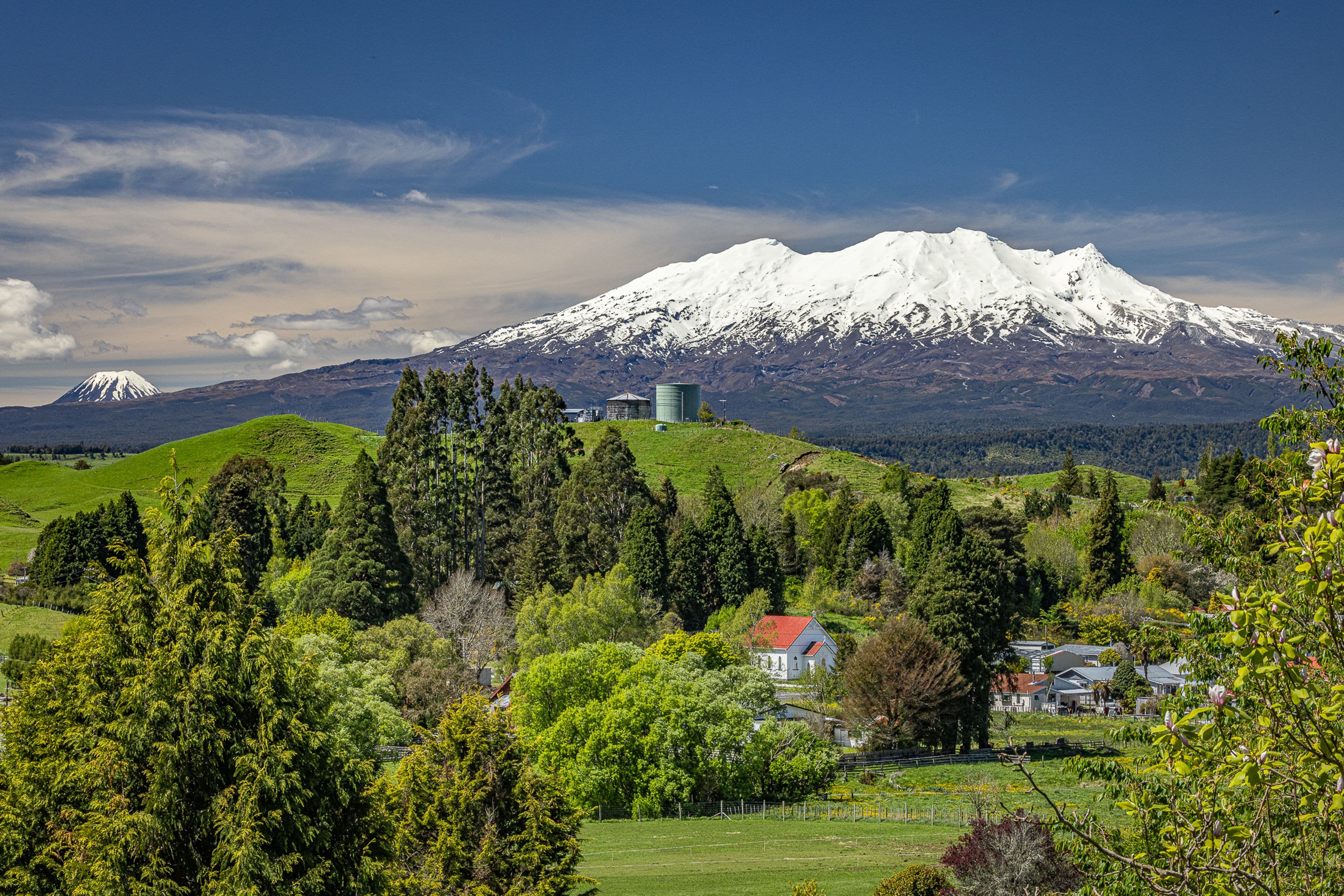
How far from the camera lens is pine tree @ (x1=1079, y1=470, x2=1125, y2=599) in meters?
84.4

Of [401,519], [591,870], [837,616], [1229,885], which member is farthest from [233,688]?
[837,616]

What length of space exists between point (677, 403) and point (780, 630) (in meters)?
107

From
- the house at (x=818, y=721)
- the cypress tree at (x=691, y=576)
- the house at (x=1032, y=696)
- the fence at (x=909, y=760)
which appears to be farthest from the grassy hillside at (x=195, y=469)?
the fence at (x=909, y=760)

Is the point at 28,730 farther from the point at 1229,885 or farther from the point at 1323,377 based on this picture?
the point at 1323,377

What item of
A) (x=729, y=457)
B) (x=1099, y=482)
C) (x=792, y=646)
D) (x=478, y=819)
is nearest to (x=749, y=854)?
(x=478, y=819)

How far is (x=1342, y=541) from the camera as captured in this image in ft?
21.2

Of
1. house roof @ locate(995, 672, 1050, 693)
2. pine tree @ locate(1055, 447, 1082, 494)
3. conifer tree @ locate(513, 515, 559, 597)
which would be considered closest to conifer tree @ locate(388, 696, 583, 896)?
conifer tree @ locate(513, 515, 559, 597)

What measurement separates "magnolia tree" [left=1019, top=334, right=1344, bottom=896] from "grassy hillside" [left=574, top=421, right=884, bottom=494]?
324 feet

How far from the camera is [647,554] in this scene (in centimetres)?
6669

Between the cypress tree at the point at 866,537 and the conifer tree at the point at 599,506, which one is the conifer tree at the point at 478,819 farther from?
the cypress tree at the point at 866,537

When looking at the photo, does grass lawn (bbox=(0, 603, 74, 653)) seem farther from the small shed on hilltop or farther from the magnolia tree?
the small shed on hilltop

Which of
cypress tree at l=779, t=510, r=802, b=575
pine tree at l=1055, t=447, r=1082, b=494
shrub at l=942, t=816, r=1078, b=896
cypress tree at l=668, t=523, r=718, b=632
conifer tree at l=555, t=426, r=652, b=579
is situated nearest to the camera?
shrub at l=942, t=816, r=1078, b=896

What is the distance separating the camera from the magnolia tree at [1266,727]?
6637mm

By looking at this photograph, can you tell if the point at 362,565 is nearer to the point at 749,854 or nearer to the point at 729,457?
the point at 749,854
